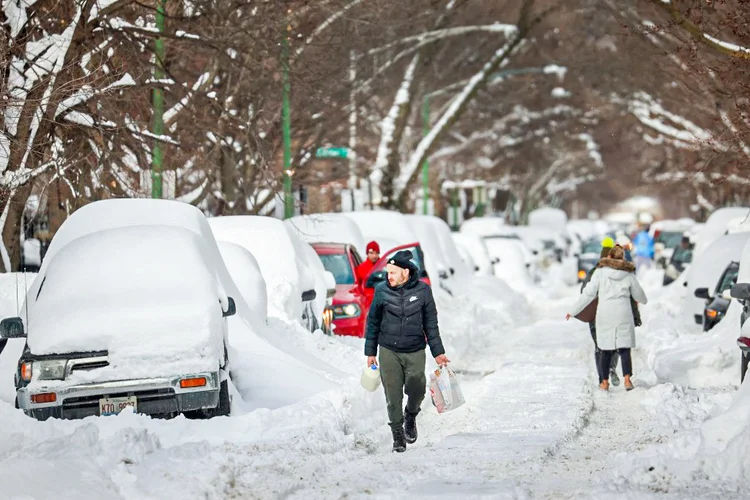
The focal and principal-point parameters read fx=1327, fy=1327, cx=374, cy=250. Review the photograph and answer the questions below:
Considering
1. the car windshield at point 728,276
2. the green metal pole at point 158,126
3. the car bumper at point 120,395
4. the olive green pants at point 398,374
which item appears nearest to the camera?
the car bumper at point 120,395

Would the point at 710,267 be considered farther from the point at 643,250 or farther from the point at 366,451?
the point at 643,250

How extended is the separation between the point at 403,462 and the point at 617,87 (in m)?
36.4

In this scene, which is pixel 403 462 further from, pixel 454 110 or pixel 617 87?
pixel 617 87

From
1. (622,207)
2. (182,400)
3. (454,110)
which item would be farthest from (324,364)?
(622,207)

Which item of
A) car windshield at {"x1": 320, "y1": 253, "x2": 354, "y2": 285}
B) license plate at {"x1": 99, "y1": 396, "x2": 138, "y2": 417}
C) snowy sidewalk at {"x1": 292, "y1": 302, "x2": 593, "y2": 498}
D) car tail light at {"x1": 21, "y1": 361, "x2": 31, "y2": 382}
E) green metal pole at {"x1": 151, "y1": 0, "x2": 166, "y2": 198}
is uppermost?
green metal pole at {"x1": 151, "y1": 0, "x2": 166, "y2": 198}

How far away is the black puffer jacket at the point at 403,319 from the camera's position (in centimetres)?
988

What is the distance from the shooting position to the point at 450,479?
830cm

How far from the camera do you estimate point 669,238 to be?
139ft

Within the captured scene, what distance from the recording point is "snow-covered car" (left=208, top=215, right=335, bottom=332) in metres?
16.2

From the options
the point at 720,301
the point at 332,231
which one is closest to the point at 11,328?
the point at 720,301

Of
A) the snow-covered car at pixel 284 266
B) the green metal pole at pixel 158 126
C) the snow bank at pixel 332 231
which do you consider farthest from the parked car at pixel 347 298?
the green metal pole at pixel 158 126

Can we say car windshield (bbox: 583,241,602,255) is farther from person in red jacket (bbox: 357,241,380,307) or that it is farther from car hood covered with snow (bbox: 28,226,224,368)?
car hood covered with snow (bbox: 28,226,224,368)

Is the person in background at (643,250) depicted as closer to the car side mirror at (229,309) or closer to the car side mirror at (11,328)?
the car side mirror at (229,309)

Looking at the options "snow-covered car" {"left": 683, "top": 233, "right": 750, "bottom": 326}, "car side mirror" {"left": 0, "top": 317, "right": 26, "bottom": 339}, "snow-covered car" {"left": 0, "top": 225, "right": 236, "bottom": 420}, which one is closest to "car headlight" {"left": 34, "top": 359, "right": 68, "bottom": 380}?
"snow-covered car" {"left": 0, "top": 225, "right": 236, "bottom": 420}
